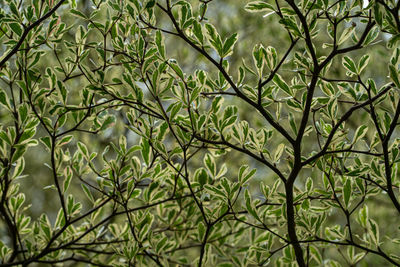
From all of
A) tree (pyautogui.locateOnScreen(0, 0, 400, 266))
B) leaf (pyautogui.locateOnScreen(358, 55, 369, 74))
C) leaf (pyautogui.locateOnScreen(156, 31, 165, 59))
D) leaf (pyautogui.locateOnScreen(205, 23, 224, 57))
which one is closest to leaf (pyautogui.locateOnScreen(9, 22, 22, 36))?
tree (pyautogui.locateOnScreen(0, 0, 400, 266))

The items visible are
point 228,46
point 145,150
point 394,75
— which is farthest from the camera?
point 145,150

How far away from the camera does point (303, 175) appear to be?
2547mm

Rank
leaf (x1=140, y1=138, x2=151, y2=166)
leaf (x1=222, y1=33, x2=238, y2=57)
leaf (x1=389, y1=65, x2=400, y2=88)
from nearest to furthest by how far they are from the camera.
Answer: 1. leaf (x1=389, y1=65, x2=400, y2=88)
2. leaf (x1=222, y1=33, x2=238, y2=57)
3. leaf (x1=140, y1=138, x2=151, y2=166)

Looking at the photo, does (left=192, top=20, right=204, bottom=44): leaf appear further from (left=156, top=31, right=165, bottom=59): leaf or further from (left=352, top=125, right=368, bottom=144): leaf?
(left=352, top=125, right=368, bottom=144): leaf

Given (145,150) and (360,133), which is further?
(145,150)

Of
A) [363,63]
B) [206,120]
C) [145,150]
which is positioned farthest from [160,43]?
[363,63]

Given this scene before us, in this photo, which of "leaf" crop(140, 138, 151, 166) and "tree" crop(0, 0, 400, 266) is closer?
"tree" crop(0, 0, 400, 266)

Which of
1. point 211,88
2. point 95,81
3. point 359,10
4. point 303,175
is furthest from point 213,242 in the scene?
point 303,175

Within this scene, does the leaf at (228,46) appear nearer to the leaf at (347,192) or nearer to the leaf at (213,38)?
the leaf at (213,38)

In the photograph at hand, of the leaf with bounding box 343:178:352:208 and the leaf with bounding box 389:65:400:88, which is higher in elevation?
the leaf with bounding box 389:65:400:88

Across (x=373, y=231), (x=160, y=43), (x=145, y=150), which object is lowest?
(x=373, y=231)

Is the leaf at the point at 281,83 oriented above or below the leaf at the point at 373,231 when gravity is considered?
above

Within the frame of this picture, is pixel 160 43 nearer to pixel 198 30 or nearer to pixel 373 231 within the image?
pixel 198 30

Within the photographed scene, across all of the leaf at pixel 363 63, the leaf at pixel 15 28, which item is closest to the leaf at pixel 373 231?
the leaf at pixel 363 63
